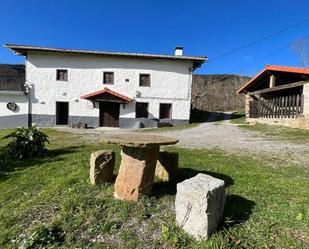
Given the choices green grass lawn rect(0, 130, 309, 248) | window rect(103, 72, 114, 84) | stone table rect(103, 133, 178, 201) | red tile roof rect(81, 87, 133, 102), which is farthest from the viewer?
window rect(103, 72, 114, 84)

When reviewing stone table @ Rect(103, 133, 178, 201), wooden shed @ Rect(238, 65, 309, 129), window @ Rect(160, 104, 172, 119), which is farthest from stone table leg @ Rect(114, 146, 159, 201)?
window @ Rect(160, 104, 172, 119)

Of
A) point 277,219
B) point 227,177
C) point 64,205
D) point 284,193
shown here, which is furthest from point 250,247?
point 64,205

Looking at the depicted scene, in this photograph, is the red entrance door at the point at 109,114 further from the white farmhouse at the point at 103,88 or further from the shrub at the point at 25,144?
the shrub at the point at 25,144

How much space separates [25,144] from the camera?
664cm

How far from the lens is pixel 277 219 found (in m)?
3.08

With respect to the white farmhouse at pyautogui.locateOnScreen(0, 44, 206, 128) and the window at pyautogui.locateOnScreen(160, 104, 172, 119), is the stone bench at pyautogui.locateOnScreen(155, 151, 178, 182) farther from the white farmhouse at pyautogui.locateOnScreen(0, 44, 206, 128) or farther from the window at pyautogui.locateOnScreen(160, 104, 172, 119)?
the window at pyautogui.locateOnScreen(160, 104, 172, 119)

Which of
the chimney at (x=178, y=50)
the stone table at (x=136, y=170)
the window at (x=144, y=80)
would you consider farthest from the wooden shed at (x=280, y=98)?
the stone table at (x=136, y=170)

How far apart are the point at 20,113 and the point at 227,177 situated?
16.8m

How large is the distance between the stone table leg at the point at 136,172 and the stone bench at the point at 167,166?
0.75m

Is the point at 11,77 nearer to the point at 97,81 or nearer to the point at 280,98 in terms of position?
the point at 97,81

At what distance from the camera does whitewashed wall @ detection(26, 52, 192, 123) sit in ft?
57.6

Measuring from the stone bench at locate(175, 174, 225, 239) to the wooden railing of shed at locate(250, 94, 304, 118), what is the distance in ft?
38.9

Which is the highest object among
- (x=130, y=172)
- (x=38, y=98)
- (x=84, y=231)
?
(x=38, y=98)

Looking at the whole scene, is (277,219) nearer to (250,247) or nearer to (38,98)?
(250,247)
